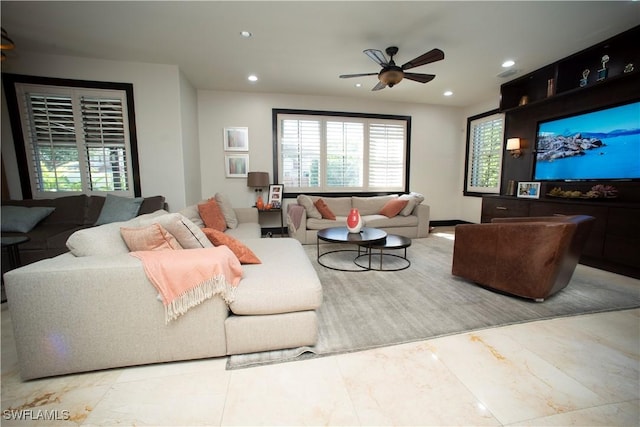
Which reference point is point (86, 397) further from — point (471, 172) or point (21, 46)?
point (471, 172)

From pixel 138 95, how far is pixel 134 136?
0.57 m

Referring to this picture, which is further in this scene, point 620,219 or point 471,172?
point 471,172

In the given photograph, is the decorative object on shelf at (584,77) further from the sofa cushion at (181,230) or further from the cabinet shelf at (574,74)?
the sofa cushion at (181,230)

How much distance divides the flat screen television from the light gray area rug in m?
1.33

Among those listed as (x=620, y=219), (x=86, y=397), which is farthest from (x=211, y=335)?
(x=620, y=219)

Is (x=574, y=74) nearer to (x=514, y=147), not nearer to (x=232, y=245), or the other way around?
(x=514, y=147)

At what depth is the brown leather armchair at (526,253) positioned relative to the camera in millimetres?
2070

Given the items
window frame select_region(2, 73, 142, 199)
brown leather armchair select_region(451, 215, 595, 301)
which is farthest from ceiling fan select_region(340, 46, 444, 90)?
window frame select_region(2, 73, 142, 199)

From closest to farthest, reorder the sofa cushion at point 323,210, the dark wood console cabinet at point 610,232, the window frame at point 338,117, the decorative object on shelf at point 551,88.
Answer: the dark wood console cabinet at point 610,232
the decorative object on shelf at point 551,88
the sofa cushion at point 323,210
the window frame at point 338,117

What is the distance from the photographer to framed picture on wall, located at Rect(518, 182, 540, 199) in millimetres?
3969

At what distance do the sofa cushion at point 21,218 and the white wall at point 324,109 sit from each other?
86.2 inches

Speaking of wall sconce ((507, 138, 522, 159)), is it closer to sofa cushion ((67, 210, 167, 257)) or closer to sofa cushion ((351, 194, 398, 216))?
sofa cushion ((351, 194, 398, 216))

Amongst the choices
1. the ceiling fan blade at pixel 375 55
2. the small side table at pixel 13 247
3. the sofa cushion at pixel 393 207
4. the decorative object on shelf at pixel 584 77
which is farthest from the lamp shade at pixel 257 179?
the decorative object on shelf at pixel 584 77

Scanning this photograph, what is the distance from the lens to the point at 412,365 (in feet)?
4.93
